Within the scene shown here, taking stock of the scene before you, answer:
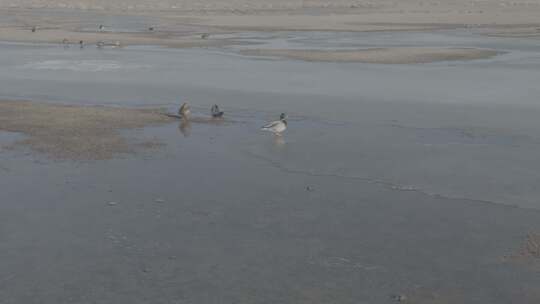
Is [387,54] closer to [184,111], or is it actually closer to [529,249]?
[184,111]

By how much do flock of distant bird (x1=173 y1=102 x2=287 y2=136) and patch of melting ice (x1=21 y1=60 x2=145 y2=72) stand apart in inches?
421

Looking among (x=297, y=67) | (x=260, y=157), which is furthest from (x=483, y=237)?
(x=297, y=67)

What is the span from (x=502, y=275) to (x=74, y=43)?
36204 millimetres

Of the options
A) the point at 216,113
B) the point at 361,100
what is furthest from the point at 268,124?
the point at 361,100

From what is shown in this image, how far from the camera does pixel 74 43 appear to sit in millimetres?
41906

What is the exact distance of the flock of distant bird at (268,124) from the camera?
16.4m

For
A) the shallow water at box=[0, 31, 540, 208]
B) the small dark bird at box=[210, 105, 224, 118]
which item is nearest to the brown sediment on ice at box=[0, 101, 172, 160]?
the small dark bird at box=[210, 105, 224, 118]

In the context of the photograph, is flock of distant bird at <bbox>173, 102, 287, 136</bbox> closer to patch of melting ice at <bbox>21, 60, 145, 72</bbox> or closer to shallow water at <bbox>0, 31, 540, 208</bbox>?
shallow water at <bbox>0, 31, 540, 208</bbox>

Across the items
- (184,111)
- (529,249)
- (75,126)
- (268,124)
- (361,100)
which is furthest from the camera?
(361,100)

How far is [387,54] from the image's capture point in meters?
34.0

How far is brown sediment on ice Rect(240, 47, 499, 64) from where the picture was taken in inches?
1270

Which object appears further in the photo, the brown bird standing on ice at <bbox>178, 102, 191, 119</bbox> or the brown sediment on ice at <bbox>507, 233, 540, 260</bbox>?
the brown bird standing on ice at <bbox>178, 102, 191, 119</bbox>

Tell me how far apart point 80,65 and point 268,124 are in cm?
1587

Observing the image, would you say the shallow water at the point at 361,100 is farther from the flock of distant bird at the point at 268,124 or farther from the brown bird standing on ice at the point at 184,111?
the brown bird standing on ice at the point at 184,111
